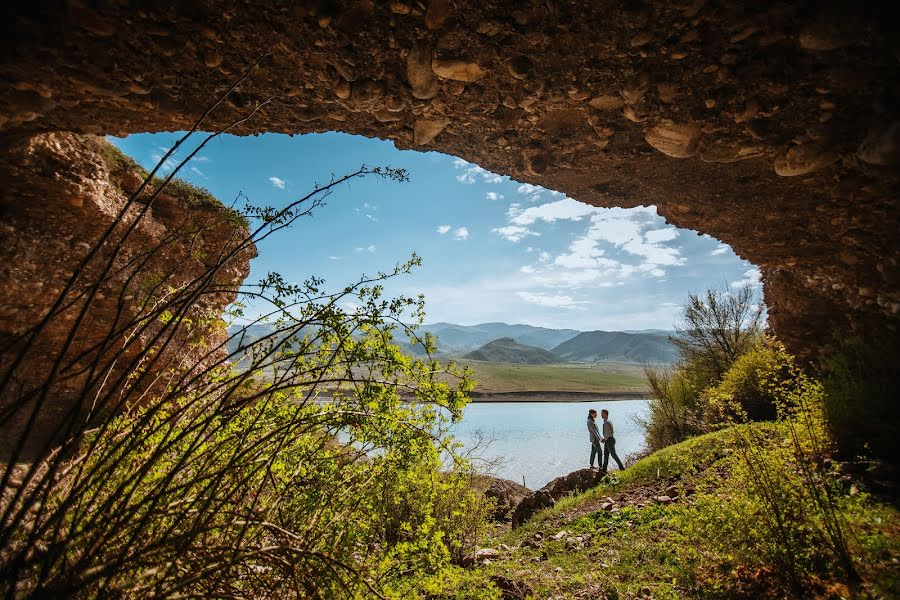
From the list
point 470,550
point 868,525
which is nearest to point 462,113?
point 868,525

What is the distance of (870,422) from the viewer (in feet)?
14.4

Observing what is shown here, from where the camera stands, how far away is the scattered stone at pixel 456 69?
A: 99.1 inches

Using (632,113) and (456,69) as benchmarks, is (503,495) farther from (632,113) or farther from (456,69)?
(456,69)

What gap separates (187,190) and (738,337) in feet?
58.2

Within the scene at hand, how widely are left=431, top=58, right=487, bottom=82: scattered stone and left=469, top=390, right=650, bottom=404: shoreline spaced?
136 ft

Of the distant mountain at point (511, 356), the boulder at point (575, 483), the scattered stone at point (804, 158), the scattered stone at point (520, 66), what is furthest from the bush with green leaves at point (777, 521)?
the distant mountain at point (511, 356)

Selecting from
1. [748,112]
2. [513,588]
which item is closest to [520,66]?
[748,112]

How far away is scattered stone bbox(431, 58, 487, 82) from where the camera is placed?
2.52 metres

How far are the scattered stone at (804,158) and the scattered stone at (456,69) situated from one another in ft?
8.87

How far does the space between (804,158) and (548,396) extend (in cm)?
5188

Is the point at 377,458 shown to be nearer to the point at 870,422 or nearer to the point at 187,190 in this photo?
the point at 870,422

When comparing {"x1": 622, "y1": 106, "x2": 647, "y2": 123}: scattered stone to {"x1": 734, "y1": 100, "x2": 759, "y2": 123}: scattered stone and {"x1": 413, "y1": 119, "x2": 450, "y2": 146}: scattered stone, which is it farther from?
{"x1": 413, "y1": 119, "x2": 450, "y2": 146}: scattered stone

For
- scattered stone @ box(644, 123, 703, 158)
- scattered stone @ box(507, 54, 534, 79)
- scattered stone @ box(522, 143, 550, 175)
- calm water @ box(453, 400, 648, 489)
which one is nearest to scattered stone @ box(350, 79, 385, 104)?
scattered stone @ box(507, 54, 534, 79)

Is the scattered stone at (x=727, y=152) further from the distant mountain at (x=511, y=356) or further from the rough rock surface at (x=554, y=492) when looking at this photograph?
the distant mountain at (x=511, y=356)
